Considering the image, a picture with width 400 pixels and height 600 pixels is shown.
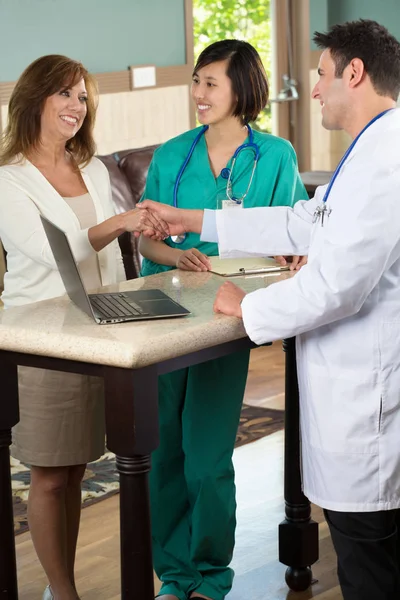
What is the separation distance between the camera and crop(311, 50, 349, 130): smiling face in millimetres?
2205

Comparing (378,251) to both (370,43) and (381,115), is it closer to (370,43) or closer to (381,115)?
(381,115)

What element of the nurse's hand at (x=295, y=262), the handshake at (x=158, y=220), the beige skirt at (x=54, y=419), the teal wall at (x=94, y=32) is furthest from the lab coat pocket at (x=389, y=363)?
the teal wall at (x=94, y=32)

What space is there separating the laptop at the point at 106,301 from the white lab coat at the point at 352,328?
207 millimetres

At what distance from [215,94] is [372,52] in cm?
75

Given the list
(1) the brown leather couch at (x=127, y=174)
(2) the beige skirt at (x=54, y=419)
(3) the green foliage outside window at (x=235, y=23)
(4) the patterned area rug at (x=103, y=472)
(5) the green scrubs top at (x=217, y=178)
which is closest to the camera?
(2) the beige skirt at (x=54, y=419)

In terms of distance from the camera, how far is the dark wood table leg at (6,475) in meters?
2.38

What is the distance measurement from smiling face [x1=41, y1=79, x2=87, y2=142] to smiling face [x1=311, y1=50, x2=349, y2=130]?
2.81ft

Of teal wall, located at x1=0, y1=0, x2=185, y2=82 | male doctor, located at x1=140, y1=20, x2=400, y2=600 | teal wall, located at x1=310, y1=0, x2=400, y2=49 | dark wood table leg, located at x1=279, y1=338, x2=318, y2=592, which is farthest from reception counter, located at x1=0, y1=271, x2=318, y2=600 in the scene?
teal wall, located at x1=310, y1=0, x2=400, y2=49

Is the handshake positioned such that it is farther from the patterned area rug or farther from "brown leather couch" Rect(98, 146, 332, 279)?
"brown leather couch" Rect(98, 146, 332, 279)

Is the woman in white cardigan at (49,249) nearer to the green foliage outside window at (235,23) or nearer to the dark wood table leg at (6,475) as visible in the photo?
the dark wood table leg at (6,475)

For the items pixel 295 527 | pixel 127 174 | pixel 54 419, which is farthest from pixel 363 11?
pixel 54 419

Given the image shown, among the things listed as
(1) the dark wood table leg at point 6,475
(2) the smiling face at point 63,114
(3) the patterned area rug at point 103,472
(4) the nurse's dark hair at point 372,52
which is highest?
(4) the nurse's dark hair at point 372,52

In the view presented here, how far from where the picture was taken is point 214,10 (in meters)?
7.13

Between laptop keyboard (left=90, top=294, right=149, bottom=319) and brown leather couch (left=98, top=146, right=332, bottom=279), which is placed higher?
laptop keyboard (left=90, top=294, right=149, bottom=319)
